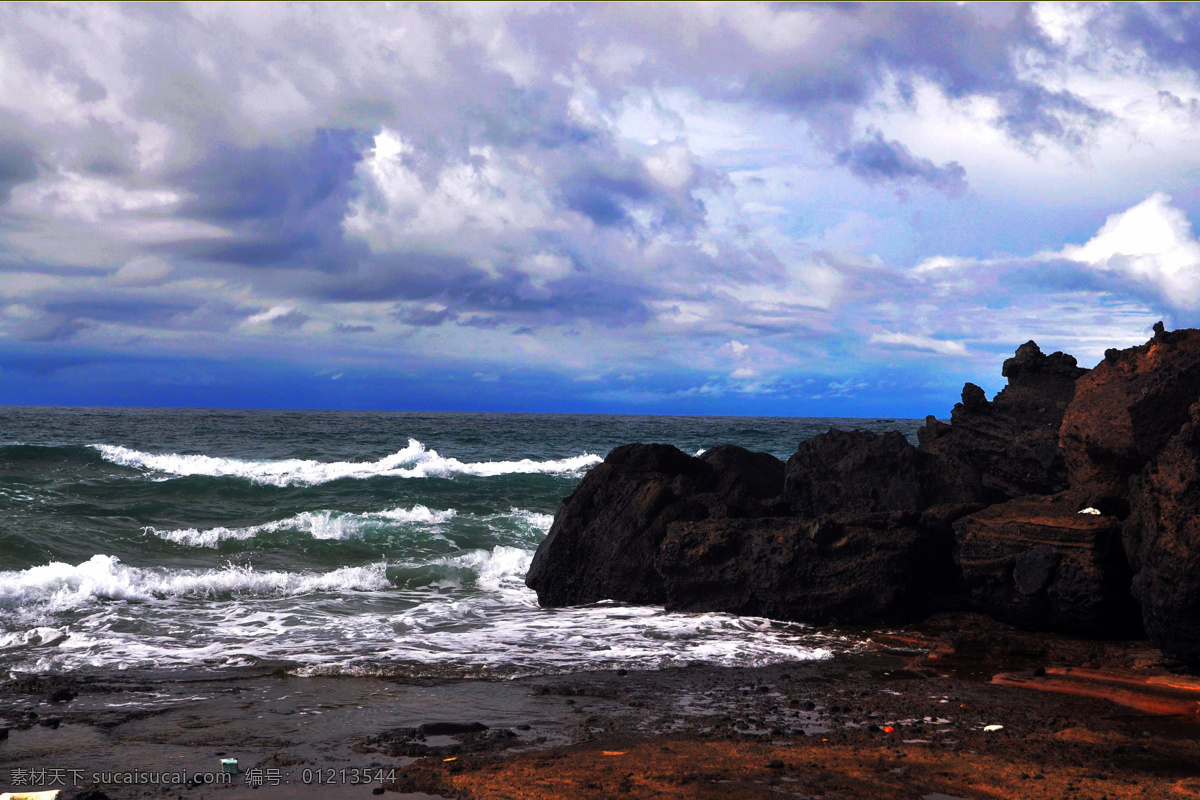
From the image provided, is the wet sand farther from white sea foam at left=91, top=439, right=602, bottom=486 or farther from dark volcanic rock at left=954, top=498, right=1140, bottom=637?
white sea foam at left=91, top=439, right=602, bottom=486

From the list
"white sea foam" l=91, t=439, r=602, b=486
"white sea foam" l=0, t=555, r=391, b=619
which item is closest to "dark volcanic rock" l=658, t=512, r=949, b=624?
"white sea foam" l=0, t=555, r=391, b=619

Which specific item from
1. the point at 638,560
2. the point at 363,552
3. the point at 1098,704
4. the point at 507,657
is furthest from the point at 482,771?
the point at 363,552

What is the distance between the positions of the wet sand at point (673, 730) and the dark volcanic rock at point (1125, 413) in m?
1.67

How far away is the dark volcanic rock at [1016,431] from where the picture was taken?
1096 cm

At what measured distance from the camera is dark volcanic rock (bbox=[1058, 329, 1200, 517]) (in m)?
7.96

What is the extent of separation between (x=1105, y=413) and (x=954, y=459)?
3809 mm

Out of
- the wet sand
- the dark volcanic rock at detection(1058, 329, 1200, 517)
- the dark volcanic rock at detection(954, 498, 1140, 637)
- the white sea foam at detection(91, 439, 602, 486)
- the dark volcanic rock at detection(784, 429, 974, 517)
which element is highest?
the dark volcanic rock at detection(1058, 329, 1200, 517)

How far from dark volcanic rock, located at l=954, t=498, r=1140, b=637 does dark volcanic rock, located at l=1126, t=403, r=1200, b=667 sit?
455 millimetres

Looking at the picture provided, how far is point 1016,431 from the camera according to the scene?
11391 mm

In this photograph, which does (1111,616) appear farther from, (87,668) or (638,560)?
(87,668)

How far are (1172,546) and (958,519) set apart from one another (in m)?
2.82

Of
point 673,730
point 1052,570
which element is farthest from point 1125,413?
point 673,730

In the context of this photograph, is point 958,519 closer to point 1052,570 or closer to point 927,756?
point 1052,570

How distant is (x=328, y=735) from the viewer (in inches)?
233
